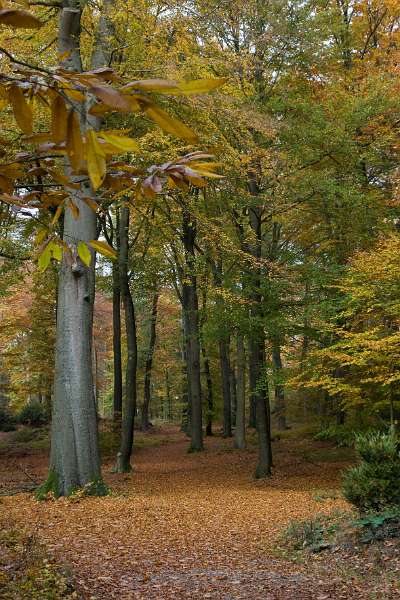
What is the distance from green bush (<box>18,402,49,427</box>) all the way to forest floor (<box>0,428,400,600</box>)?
1374cm

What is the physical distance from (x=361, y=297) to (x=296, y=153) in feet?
15.8

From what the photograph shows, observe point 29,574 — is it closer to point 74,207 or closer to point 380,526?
point 74,207

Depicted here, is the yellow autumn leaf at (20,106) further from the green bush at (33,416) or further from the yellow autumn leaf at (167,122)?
the green bush at (33,416)

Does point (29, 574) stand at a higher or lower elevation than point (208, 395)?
lower

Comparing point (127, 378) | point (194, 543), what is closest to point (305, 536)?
point (194, 543)

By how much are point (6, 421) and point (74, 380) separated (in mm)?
18155

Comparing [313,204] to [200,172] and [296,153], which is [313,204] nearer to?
[296,153]

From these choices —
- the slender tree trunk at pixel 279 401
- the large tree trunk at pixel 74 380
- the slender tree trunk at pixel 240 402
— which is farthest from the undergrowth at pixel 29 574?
the slender tree trunk at pixel 240 402

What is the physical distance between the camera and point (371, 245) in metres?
13.6

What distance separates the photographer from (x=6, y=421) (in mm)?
25219

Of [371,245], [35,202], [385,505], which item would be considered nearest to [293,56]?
[371,245]

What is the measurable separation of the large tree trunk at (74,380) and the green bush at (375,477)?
14.7ft

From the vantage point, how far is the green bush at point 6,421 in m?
24.7

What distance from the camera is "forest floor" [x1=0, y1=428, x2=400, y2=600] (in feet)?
15.2
